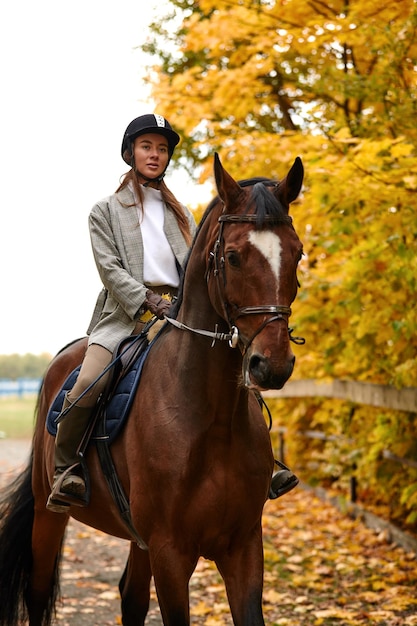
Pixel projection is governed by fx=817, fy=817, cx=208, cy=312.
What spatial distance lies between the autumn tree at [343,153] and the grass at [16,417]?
946 centimetres

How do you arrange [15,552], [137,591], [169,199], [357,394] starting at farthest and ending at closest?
[357,394] → [15,552] → [137,591] → [169,199]

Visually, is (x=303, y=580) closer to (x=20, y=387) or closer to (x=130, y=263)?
(x=130, y=263)

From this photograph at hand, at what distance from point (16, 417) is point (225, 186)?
28864 mm

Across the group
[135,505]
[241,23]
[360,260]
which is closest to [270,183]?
[135,505]

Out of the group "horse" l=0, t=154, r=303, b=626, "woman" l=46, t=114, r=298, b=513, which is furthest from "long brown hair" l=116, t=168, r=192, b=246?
"horse" l=0, t=154, r=303, b=626

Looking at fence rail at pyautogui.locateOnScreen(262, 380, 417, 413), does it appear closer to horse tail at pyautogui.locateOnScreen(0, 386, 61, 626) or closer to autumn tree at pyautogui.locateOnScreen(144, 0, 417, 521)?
autumn tree at pyautogui.locateOnScreen(144, 0, 417, 521)

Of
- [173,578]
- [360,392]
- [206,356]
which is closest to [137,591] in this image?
[173,578]

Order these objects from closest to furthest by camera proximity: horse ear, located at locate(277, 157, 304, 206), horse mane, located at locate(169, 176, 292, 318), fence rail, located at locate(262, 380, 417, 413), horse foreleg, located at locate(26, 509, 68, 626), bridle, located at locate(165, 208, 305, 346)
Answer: bridle, located at locate(165, 208, 305, 346), horse mane, located at locate(169, 176, 292, 318), horse ear, located at locate(277, 157, 304, 206), horse foreleg, located at locate(26, 509, 68, 626), fence rail, located at locate(262, 380, 417, 413)

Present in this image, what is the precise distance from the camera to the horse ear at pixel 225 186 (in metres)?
3.21

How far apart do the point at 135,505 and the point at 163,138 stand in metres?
1.91

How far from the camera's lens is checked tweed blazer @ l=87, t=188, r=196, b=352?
13.5 feet

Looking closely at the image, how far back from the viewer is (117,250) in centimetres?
421

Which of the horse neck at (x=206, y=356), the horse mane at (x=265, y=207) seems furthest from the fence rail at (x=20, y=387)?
the horse mane at (x=265, y=207)

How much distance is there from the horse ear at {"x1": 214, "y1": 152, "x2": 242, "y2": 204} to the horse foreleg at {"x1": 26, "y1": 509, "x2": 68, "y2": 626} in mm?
2698
